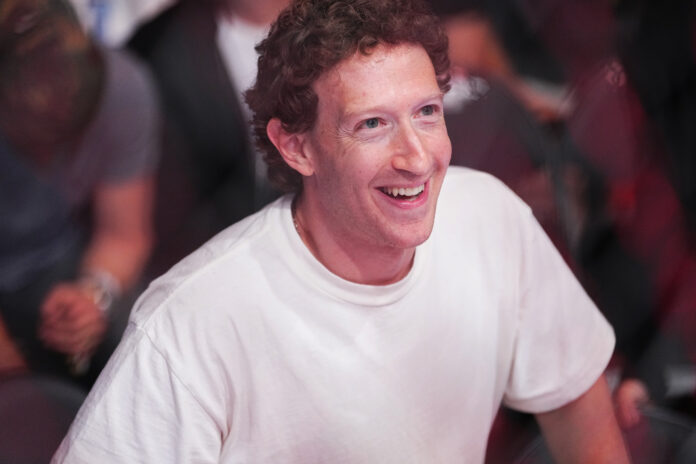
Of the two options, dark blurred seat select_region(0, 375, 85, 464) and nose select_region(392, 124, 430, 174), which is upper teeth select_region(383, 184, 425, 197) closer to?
nose select_region(392, 124, 430, 174)

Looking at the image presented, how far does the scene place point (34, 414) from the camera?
70 cm

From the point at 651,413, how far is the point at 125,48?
1.94 ft

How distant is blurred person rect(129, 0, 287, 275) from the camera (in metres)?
0.70

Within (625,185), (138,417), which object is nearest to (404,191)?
(138,417)

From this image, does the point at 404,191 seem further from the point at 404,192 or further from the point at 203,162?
the point at 203,162

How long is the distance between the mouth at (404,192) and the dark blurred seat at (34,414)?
307 millimetres

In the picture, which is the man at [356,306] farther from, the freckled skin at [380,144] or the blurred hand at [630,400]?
the blurred hand at [630,400]

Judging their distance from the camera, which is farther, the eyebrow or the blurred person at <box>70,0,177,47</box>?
the blurred person at <box>70,0,177,47</box>

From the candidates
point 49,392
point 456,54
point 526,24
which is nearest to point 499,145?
point 456,54

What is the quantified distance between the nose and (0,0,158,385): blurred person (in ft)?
0.86

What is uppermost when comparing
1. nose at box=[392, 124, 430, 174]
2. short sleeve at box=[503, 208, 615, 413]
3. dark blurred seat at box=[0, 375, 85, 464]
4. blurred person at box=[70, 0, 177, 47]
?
blurred person at box=[70, 0, 177, 47]

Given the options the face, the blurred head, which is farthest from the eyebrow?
the blurred head

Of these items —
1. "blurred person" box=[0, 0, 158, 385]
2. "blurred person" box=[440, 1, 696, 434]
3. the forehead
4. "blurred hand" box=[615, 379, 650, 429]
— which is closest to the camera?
the forehead

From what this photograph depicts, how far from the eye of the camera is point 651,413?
844 millimetres
